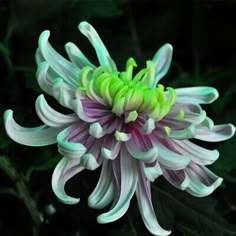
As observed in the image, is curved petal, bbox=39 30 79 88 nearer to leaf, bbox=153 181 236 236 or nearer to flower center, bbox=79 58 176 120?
flower center, bbox=79 58 176 120

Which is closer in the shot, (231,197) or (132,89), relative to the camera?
(132,89)

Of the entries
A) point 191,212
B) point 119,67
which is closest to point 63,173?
point 191,212

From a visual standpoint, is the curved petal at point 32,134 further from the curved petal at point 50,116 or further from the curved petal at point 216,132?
the curved petal at point 216,132

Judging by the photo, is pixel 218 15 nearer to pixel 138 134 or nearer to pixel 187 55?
pixel 187 55

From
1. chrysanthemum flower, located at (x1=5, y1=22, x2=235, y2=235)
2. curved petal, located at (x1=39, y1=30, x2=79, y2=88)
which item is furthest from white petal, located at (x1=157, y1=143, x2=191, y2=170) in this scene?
curved petal, located at (x1=39, y1=30, x2=79, y2=88)

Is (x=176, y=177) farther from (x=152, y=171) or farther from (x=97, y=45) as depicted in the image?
(x=97, y=45)

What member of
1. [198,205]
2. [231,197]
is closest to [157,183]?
[198,205]
